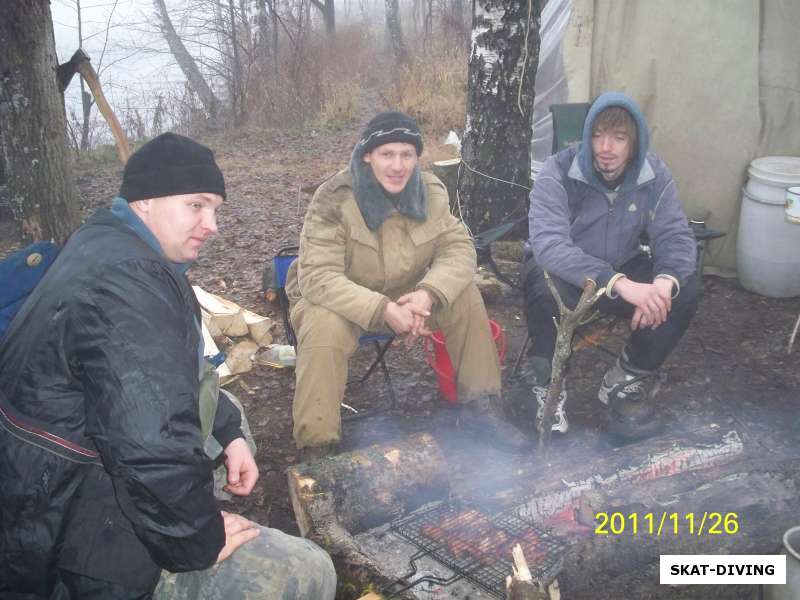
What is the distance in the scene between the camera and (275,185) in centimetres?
821

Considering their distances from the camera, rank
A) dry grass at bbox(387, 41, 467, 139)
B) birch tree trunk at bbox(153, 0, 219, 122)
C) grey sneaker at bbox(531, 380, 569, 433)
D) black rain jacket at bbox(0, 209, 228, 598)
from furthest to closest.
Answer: birch tree trunk at bbox(153, 0, 219, 122)
dry grass at bbox(387, 41, 467, 139)
grey sneaker at bbox(531, 380, 569, 433)
black rain jacket at bbox(0, 209, 228, 598)

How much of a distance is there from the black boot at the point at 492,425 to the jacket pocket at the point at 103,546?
195cm

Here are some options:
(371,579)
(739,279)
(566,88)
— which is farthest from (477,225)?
(371,579)

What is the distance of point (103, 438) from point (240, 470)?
81 centimetres

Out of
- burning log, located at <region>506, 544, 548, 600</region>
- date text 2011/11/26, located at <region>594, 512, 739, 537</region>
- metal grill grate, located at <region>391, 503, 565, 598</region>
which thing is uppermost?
burning log, located at <region>506, 544, 548, 600</region>

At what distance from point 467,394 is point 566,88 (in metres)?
3.36

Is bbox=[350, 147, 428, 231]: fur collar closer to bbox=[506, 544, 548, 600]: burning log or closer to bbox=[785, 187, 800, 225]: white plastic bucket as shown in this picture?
bbox=[506, 544, 548, 600]: burning log

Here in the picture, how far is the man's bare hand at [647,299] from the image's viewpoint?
3178 mm

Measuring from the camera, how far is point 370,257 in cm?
335

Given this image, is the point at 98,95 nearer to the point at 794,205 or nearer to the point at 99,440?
the point at 99,440

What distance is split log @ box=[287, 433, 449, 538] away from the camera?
2.53 meters

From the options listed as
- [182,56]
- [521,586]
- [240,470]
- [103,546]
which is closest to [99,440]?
[103,546]

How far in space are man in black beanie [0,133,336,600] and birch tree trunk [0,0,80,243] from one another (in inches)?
126

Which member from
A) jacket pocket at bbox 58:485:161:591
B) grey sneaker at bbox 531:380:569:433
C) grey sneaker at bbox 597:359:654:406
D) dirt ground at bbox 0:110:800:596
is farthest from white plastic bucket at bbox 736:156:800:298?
jacket pocket at bbox 58:485:161:591
